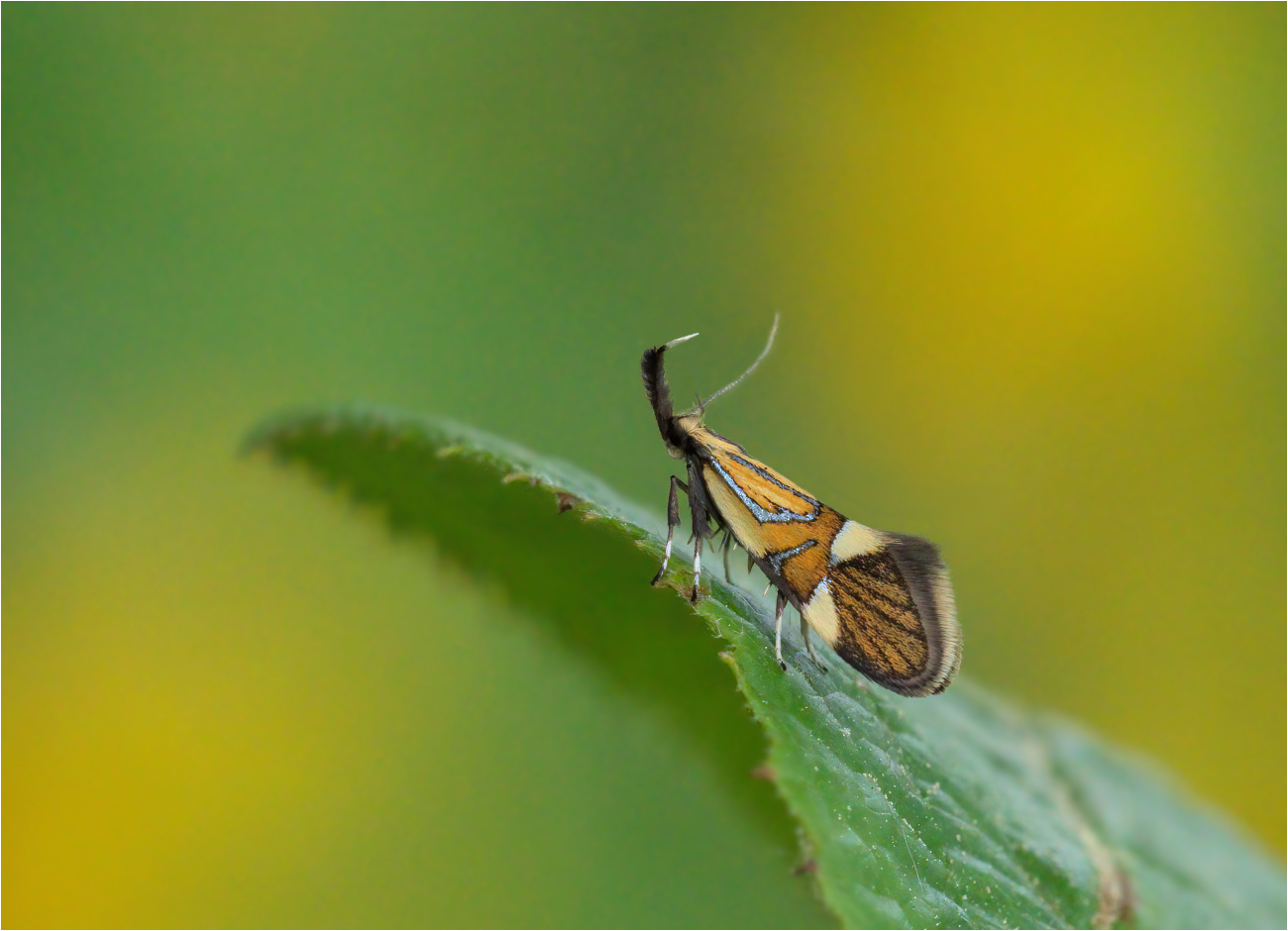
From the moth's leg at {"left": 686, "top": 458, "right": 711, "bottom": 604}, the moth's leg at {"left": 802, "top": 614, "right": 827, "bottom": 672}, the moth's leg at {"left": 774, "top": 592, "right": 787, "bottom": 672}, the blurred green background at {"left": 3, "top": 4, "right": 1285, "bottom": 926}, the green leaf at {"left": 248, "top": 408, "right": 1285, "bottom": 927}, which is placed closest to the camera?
the green leaf at {"left": 248, "top": 408, "right": 1285, "bottom": 927}

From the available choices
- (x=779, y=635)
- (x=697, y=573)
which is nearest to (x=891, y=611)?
(x=779, y=635)

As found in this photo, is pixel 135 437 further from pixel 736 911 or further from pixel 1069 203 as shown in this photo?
pixel 1069 203

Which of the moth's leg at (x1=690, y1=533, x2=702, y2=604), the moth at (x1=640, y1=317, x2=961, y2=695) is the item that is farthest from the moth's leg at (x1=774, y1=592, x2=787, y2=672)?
the moth's leg at (x1=690, y1=533, x2=702, y2=604)

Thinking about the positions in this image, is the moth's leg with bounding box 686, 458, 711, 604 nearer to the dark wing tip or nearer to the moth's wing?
the moth's wing

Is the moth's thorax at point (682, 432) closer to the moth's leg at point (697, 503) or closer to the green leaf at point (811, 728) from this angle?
the moth's leg at point (697, 503)

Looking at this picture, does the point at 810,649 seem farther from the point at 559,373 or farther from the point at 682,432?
the point at 559,373

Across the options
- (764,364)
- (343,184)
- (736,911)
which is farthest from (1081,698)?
(343,184)

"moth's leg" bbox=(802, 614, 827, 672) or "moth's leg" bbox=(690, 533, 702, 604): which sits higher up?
"moth's leg" bbox=(690, 533, 702, 604)

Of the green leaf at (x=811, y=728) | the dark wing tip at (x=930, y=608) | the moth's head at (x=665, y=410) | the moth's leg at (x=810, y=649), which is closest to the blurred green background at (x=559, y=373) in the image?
the green leaf at (x=811, y=728)
